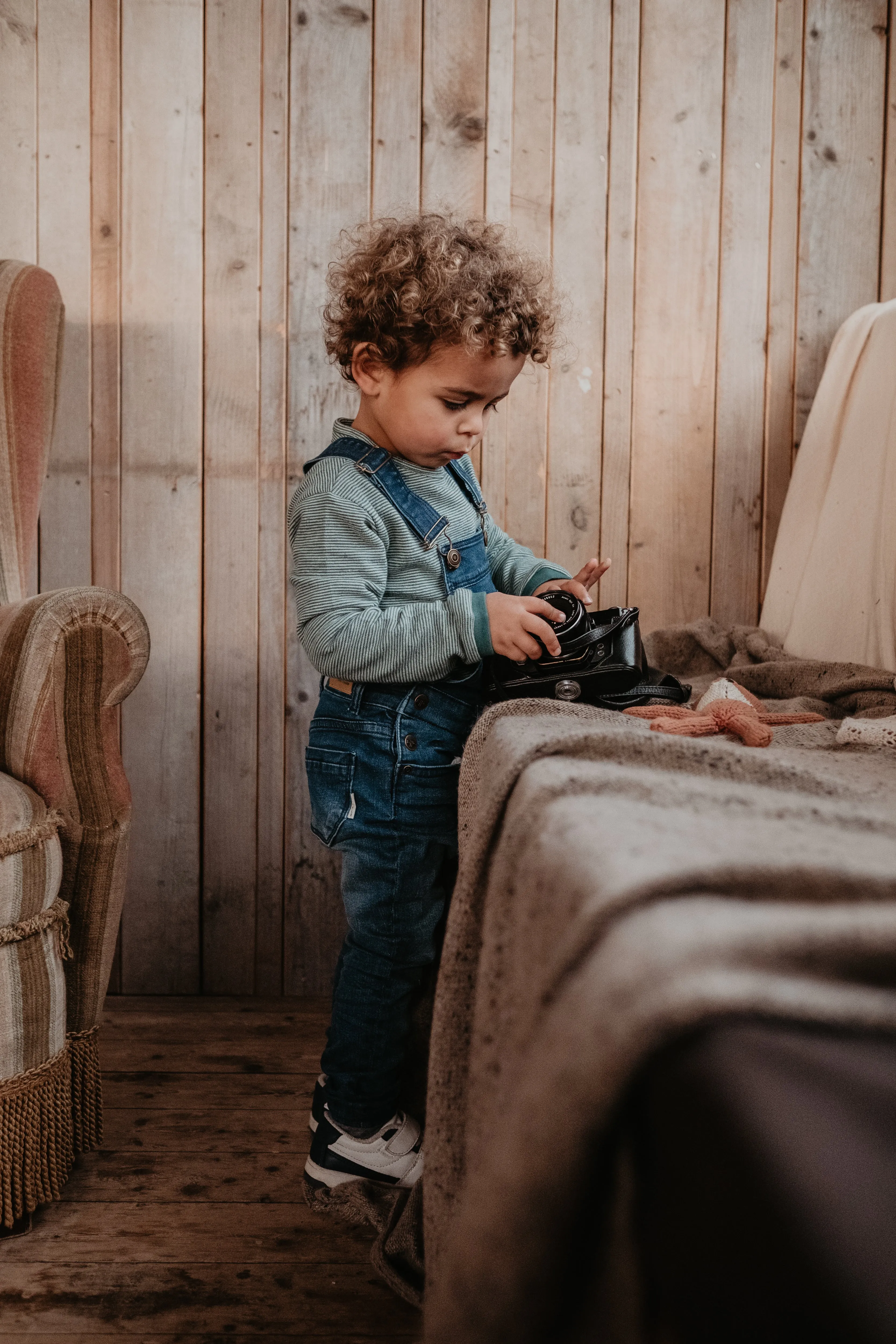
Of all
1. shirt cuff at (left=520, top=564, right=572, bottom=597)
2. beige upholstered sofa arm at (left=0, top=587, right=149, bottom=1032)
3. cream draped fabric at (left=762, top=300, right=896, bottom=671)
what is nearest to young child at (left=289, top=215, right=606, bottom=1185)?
shirt cuff at (left=520, top=564, right=572, bottom=597)

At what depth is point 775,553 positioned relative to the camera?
1.51 metres

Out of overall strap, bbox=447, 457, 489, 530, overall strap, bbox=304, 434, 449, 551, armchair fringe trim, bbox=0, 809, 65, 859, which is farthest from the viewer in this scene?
overall strap, bbox=447, 457, 489, 530

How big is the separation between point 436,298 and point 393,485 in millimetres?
210

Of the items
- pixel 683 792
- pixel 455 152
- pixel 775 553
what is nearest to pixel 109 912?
pixel 683 792

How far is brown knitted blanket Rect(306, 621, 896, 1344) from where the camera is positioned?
268mm

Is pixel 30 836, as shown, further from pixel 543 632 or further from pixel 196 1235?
pixel 543 632

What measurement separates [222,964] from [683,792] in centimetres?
135

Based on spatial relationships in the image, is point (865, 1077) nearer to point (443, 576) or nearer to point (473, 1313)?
point (473, 1313)

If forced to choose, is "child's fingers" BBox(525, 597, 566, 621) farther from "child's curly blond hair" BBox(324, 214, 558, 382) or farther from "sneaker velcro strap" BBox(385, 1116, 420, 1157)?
"sneaker velcro strap" BBox(385, 1116, 420, 1157)

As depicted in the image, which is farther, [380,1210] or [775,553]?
[775,553]

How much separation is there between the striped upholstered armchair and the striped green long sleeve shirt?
241mm

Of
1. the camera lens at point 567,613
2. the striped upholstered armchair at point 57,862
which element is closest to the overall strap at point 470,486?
the camera lens at point 567,613

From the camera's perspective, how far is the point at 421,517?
1.05 m

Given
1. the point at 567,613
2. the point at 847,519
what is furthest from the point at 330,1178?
the point at 847,519
